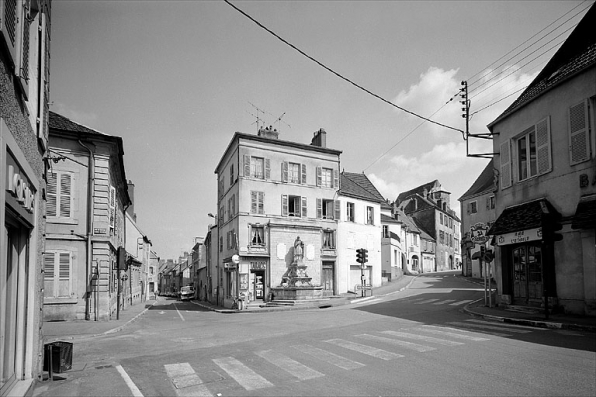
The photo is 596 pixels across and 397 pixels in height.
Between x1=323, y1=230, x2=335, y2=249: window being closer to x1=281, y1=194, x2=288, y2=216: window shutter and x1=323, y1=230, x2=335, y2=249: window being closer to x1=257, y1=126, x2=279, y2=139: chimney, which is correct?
x1=281, y1=194, x2=288, y2=216: window shutter

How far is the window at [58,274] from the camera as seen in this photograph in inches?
736

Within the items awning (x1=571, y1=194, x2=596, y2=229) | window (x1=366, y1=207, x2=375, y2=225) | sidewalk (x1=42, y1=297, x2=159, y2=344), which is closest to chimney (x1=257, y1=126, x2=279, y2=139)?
window (x1=366, y1=207, x2=375, y2=225)

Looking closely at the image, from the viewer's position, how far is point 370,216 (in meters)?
38.8

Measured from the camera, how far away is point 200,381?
7.71 m

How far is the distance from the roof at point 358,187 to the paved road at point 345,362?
2333 cm

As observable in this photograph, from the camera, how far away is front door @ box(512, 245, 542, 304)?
56.1 feet

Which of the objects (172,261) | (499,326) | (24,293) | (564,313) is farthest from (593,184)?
(172,261)

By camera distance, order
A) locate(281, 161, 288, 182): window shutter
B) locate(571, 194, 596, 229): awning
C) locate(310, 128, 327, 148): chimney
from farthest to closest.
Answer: locate(310, 128, 327, 148): chimney
locate(281, 161, 288, 182): window shutter
locate(571, 194, 596, 229): awning

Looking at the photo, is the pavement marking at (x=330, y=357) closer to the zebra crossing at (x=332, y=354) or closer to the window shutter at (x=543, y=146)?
the zebra crossing at (x=332, y=354)

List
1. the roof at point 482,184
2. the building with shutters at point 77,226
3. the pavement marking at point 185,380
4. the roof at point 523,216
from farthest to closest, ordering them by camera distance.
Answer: the roof at point 482,184 → the building with shutters at point 77,226 → the roof at point 523,216 → the pavement marking at point 185,380

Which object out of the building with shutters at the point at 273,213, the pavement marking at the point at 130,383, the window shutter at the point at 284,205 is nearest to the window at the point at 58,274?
the pavement marking at the point at 130,383

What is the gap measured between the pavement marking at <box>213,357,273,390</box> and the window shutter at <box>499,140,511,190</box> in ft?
49.3

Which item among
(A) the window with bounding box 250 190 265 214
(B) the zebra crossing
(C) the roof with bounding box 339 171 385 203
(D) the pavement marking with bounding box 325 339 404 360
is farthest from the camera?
(C) the roof with bounding box 339 171 385 203

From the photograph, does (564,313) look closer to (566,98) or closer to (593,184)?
(593,184)
